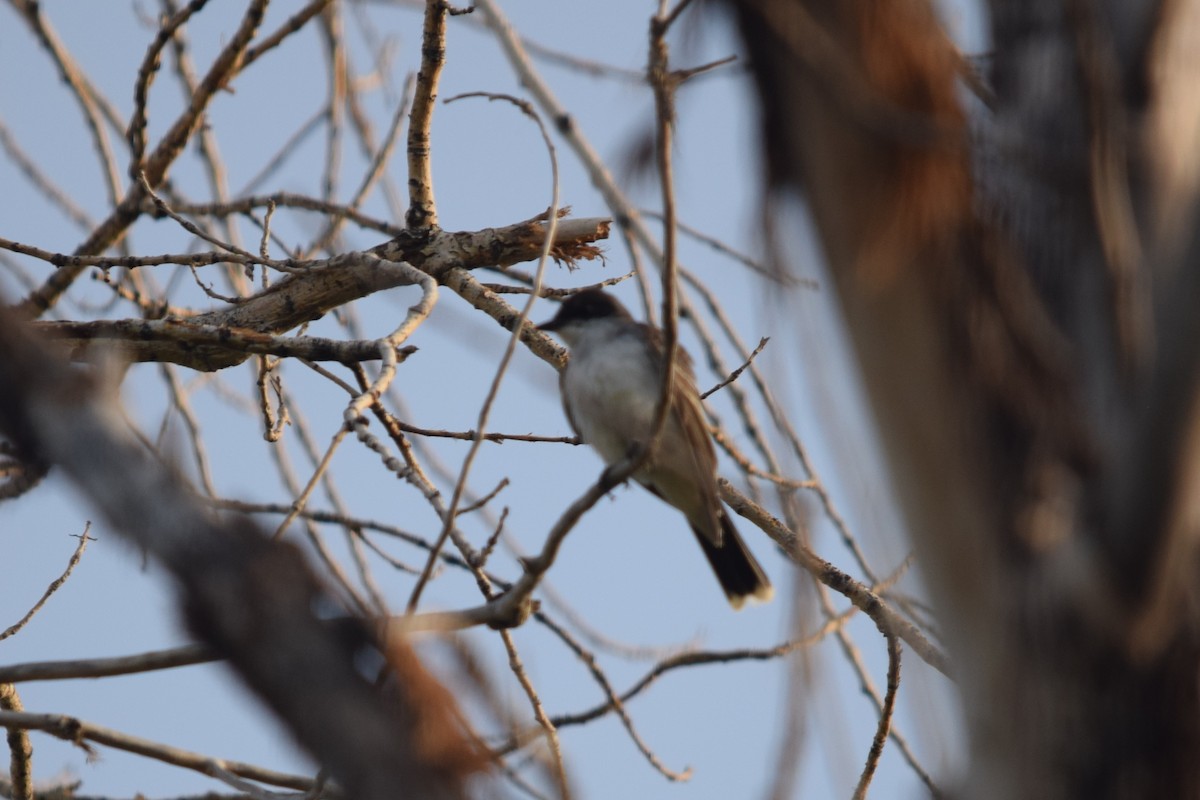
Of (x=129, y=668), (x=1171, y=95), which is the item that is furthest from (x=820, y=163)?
(x=129, y=668)

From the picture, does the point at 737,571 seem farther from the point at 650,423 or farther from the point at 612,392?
the point at 612,392

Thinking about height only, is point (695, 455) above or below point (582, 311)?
below

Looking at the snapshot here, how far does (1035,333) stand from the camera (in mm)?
1766

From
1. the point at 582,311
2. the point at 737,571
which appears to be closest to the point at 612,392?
the point at 582,311

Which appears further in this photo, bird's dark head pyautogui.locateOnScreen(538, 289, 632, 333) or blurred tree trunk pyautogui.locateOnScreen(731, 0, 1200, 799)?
bird's dark head pyautogui.locateOnScreen(538, 289, 632, 333)

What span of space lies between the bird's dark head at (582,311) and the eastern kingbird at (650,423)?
19mm

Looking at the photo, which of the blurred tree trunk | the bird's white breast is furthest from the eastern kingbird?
the blurred tree trunk

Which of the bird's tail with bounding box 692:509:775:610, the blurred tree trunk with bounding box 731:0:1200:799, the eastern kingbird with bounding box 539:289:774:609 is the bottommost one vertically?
the blurred tree trunk with bounding box 731:0:1200:799

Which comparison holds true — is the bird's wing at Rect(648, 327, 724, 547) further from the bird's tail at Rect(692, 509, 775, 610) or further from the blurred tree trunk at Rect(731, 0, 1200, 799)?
the blurred tree trunk at Rect(731, 0, 1200, 799)

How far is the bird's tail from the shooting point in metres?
5.58

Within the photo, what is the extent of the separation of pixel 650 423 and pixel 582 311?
887 mm

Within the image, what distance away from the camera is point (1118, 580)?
1677 mm

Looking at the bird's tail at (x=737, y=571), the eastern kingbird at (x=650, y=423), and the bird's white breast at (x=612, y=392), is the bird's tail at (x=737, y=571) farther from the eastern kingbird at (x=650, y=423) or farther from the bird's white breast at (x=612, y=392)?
the bird's white breast at (x=612, y=392)

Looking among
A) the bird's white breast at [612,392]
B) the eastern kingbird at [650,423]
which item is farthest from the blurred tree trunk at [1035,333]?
the bird's white breast at [612,392]
